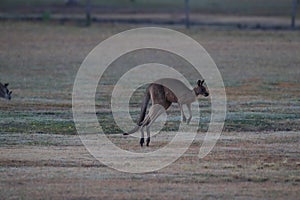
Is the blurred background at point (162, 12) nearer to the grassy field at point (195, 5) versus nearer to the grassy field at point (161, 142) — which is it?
the grassy field at point (195, 5)

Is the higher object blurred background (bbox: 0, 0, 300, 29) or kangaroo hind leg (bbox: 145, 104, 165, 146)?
blurred background (bbox: 0, 0, 300, 29)

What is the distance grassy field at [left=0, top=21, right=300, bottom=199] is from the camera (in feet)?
38.9

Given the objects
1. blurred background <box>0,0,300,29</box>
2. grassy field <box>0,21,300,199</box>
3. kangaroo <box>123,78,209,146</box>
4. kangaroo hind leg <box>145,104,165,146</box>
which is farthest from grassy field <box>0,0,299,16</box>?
kangaroo hind leg <box>145,104,165,146</box>

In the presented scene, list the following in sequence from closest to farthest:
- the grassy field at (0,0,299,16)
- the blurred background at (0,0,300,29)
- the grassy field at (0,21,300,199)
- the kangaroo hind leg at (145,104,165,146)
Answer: the grassy field at (0,21,300,199) → the kangaroo hind leg at (145,104,165,146) → the blurred background at (0,0,300,29) → the grassy field at (0,0,299,16)

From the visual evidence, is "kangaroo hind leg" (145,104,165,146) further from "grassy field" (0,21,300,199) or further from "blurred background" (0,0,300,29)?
"blurred background" (0,0,300,29)

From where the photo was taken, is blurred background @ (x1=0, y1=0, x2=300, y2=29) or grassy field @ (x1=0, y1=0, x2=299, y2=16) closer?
blurred background @ (x1=0, y1=0, x2=300, y2=29)

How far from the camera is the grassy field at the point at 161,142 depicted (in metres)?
11.9

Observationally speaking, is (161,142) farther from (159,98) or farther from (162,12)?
(162,12)

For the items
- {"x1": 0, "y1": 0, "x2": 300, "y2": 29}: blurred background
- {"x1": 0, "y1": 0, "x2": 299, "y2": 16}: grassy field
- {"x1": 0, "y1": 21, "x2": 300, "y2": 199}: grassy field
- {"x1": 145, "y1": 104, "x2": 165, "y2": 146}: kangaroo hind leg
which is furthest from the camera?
{"x1": 0, "y1": 0, "x2": 299, "y2": 16}: grassy field

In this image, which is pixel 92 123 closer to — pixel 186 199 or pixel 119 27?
pixel 186 199

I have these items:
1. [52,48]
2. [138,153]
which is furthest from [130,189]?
[52,48]

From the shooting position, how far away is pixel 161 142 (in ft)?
51.4

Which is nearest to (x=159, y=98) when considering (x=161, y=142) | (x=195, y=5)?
(x=161, y=142)

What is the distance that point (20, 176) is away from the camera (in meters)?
12.5
